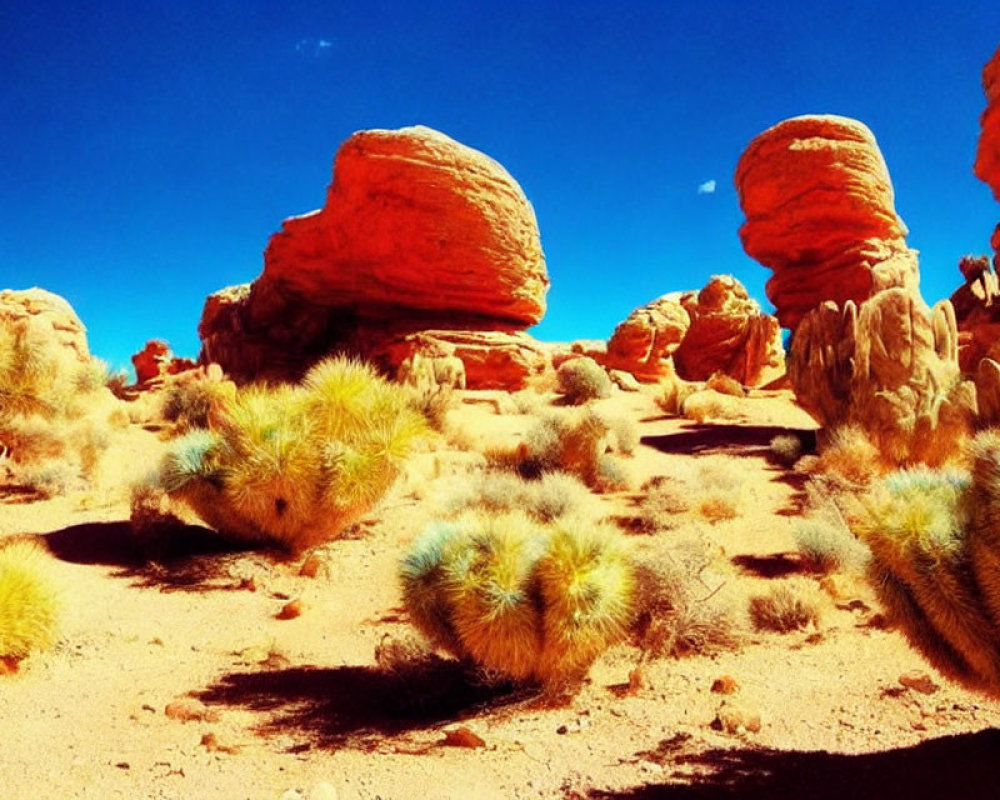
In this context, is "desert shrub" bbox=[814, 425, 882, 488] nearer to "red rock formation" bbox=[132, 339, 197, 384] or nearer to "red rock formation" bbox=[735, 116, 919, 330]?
"red rock formation" bbox=[735, 116, 919, 330]

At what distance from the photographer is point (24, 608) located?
6.00 metres

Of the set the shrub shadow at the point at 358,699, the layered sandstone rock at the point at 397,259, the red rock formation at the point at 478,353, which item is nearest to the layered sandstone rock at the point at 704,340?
the layered sandstone rock at the point at 397,259

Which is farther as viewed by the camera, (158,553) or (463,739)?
(158,553)

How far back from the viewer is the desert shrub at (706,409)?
59.7 ft

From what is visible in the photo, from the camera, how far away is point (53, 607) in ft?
20.6

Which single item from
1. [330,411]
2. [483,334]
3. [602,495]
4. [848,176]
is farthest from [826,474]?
[848,176]

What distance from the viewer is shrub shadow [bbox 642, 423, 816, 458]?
1446 centimetres

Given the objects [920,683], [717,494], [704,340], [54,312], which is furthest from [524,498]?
[704,340]

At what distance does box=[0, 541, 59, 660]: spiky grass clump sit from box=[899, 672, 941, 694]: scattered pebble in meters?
6.78

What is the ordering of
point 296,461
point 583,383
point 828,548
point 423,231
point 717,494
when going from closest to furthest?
point 828,548
point 296,461
point 717,494
point 583,383
point 423,231

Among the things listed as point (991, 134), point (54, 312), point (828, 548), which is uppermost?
point (991, 134)

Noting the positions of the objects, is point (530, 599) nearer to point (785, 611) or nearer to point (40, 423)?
point (785, 611)

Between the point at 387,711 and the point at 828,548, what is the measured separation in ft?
16.8

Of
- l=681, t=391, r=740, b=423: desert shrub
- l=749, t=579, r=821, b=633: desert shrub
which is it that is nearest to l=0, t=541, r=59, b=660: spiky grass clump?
l=749, t=579, r=821, b=633: desert shrub
